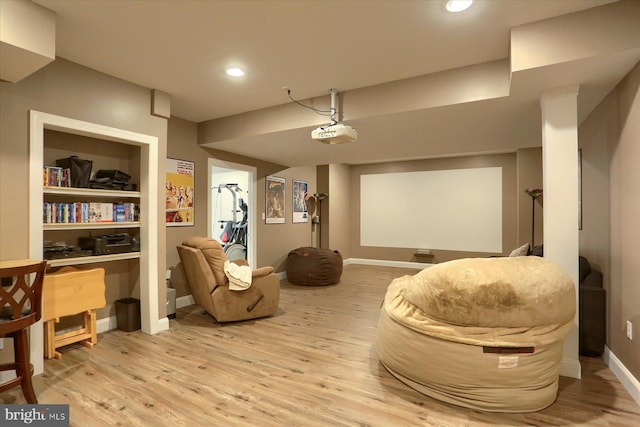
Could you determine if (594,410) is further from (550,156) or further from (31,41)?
(31,41)

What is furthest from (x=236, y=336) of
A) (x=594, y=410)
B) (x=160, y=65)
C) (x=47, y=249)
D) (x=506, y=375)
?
(x=594, y=410)

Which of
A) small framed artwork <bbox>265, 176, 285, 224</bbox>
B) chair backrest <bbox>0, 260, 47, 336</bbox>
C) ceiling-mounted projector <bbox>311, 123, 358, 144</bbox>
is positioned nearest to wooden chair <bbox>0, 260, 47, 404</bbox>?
chair backrest <bbox>0, 260, 47, 336</bbox>

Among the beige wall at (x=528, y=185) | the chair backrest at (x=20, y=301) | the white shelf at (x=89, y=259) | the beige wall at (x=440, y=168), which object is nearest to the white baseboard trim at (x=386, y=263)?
the beige wall at (x=440, y=168)

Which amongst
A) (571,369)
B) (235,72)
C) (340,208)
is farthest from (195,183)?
(571,369)

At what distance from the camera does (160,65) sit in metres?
2.93

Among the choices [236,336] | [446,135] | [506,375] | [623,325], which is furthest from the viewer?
[446,135]

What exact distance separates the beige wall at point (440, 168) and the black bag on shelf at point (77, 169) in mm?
6128

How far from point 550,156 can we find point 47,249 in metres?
4.29

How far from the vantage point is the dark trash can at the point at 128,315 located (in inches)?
136

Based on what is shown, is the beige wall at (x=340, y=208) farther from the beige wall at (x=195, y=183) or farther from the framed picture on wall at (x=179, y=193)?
the framed picture on wall at (x=179, y=193)

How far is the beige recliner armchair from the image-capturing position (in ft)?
12.0

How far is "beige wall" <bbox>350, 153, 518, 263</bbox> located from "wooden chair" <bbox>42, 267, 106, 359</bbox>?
6047 millimetres

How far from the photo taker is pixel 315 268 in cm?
581

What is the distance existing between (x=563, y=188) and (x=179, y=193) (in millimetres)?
4264
